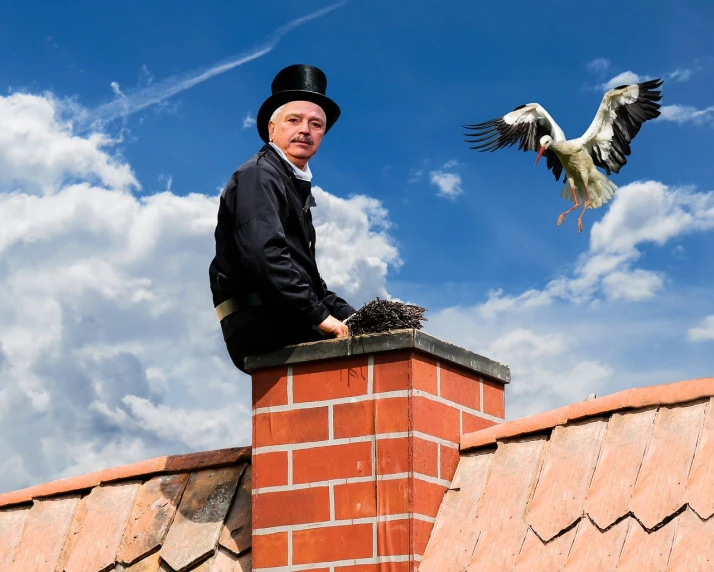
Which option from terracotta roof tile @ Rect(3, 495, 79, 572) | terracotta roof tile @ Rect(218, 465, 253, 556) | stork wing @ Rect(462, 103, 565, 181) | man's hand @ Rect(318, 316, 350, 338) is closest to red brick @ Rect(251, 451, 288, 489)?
terracotta roof tile @ Rect(218, 465, 253, 556)

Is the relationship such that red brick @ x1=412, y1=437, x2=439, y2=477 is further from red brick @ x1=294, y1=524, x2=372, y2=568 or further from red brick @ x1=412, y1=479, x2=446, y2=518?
red brick @ x1=294, y1=524, x2=372, y2=568

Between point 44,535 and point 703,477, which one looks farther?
point 44,535

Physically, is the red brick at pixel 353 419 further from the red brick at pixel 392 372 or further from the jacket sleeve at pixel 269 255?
the jacket sleeve at pixel 269 255

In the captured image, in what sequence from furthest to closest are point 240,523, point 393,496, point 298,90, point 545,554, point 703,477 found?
point 298,90, point 240,523, point 393,496, point 545,554, point 703,477

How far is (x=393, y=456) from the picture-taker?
4.52 metres

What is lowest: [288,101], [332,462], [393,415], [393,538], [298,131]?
[393,538]

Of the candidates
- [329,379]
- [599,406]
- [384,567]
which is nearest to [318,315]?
[329,379]

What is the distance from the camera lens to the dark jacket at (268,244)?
4844 mm

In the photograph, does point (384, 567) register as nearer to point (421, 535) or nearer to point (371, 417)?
point (421, 535)

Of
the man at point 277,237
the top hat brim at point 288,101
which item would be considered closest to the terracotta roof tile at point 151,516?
the man at point 277,237

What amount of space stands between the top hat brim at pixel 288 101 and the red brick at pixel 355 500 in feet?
6.00

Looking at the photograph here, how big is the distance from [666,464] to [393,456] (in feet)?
3.43

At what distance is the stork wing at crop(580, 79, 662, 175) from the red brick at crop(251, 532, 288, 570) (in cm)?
843

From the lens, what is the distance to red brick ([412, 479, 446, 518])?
4477 millimetres
